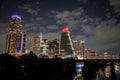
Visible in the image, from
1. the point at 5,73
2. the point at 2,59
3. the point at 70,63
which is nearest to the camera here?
the point at 5,73

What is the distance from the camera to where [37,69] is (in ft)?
135

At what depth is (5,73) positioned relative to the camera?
35.7m

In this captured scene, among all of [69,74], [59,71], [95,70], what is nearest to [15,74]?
[59,71]

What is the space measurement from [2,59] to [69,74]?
53.9 feet

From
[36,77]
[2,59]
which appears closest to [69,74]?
[36,77]

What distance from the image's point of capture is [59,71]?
145 feet

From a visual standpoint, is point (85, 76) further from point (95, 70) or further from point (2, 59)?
point (2, 59)

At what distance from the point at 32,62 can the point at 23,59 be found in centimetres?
214

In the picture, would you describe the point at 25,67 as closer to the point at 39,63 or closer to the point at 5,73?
the point at 39,63

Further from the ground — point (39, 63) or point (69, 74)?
point (39, 63)

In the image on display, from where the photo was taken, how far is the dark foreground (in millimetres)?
36862

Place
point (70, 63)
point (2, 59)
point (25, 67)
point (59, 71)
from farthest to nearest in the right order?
point (70, 63) < point (59, 71) < point (25, 67) < point (2, 59)

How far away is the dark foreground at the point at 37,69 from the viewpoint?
121 feet

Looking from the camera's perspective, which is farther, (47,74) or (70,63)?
(70,63)
